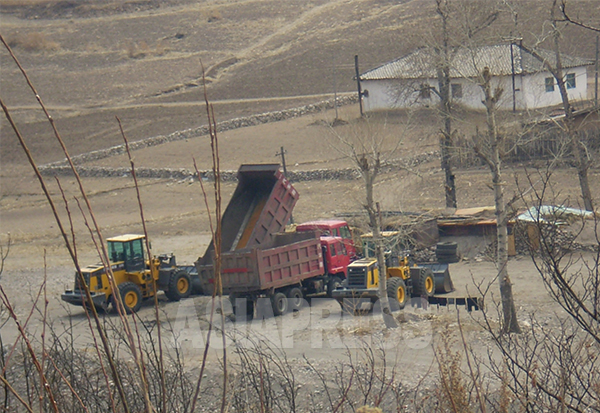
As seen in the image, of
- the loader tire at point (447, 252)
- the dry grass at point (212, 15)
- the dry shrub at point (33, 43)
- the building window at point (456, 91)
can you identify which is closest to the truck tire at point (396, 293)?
the loader tire at point (447, 252)

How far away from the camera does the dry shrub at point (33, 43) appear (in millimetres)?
81875

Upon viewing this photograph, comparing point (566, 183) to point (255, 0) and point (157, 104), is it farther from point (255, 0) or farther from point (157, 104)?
A: point (255, 0)

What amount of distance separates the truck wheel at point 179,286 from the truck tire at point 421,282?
596cm

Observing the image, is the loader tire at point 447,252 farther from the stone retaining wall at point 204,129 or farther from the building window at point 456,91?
the stone retaining wall at point 204,129

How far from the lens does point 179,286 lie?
1877 cm

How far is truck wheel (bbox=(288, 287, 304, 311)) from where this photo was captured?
1680cm

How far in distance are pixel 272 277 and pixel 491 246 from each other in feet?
25.6

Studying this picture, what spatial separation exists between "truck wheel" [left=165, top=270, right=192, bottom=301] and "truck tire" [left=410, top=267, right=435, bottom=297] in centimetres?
596

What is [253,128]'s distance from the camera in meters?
45.8

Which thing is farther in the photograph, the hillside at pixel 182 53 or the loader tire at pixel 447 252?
the hillside at pixel 182 53

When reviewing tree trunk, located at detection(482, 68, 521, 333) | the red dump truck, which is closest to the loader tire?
the red dump truck

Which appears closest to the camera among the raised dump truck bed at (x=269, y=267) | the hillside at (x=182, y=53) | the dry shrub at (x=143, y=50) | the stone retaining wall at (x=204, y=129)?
the raised dump truck bed at (x=269, y=267)

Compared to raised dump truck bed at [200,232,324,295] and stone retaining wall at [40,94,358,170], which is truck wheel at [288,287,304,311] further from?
stone retaining wall at [40,94,358,170]

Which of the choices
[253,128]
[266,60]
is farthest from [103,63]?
[253,128]
